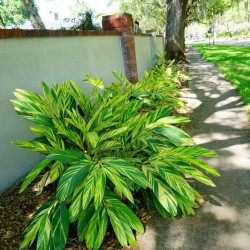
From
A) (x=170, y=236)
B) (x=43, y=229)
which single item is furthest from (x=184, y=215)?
(x=43, y=229)

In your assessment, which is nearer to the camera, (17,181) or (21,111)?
(21,111)

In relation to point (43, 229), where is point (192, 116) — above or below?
below

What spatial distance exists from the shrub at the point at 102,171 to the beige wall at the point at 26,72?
1.21 feet

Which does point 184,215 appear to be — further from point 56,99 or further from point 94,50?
point 94,50

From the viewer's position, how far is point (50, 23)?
3425 centimetres

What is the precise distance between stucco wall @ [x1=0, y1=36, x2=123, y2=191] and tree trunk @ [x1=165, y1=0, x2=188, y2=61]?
8.34 meters

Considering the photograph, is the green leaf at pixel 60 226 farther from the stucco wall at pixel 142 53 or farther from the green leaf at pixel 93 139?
the stucco wall at pixel 142 53

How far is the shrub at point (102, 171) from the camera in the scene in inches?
80.9

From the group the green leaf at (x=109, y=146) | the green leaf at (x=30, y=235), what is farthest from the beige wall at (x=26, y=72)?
the green leaf at (x=109, y=146)

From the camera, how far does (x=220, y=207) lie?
254 centimetres

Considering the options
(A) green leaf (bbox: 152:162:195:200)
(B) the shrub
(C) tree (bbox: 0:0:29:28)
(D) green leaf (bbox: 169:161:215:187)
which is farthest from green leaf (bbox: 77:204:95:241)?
(C) tree (bbox: 0:0:29:28)

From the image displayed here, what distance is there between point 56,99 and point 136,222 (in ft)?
5.49

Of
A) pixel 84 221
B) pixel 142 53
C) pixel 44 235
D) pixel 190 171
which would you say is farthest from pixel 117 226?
pixel 142 53

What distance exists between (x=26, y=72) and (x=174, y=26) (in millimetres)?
10077
